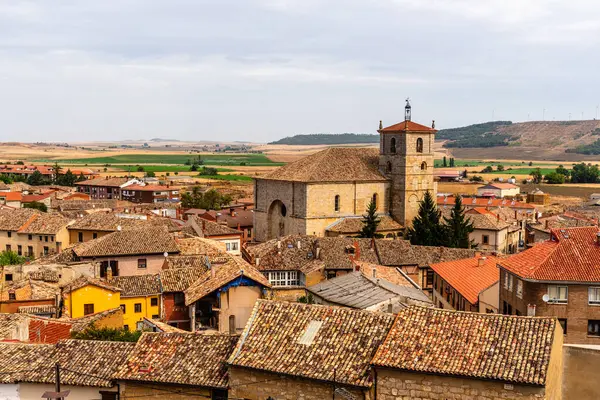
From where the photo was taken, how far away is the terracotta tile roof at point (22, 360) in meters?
19.1

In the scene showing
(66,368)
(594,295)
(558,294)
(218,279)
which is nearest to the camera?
(66,368)

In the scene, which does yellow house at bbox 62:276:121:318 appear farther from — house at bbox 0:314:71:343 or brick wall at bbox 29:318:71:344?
brick wall at bbox 29:318:71:344

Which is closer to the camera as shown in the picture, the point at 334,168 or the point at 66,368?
the point at 66,368

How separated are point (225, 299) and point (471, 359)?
15128 millimetres

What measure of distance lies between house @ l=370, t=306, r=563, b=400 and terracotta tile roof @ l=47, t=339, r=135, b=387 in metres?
7.18

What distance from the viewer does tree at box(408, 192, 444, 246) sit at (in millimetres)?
60875

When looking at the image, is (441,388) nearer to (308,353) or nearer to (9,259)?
(308,353)

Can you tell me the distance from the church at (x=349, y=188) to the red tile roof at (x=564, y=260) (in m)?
33.5

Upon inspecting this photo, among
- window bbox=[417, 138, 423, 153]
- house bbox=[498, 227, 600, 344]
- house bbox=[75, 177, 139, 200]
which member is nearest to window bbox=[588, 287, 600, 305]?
house bbox=[498, 227, 600, 344]

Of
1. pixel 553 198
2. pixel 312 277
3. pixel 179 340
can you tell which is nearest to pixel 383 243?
pixel 312 277

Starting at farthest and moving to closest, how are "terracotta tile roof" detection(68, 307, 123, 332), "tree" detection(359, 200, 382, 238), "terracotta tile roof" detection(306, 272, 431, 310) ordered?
"tree" detection(359, 200, 382, 238)
"terracotta tile roof" detection(306, 272, 431, 310)
"terracotta tile roof" detection(68, 307, 123, 332)

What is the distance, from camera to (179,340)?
1941 centimetres

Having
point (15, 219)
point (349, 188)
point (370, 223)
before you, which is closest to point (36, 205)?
point (15, 219)

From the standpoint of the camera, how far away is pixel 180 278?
34688 millimetres
